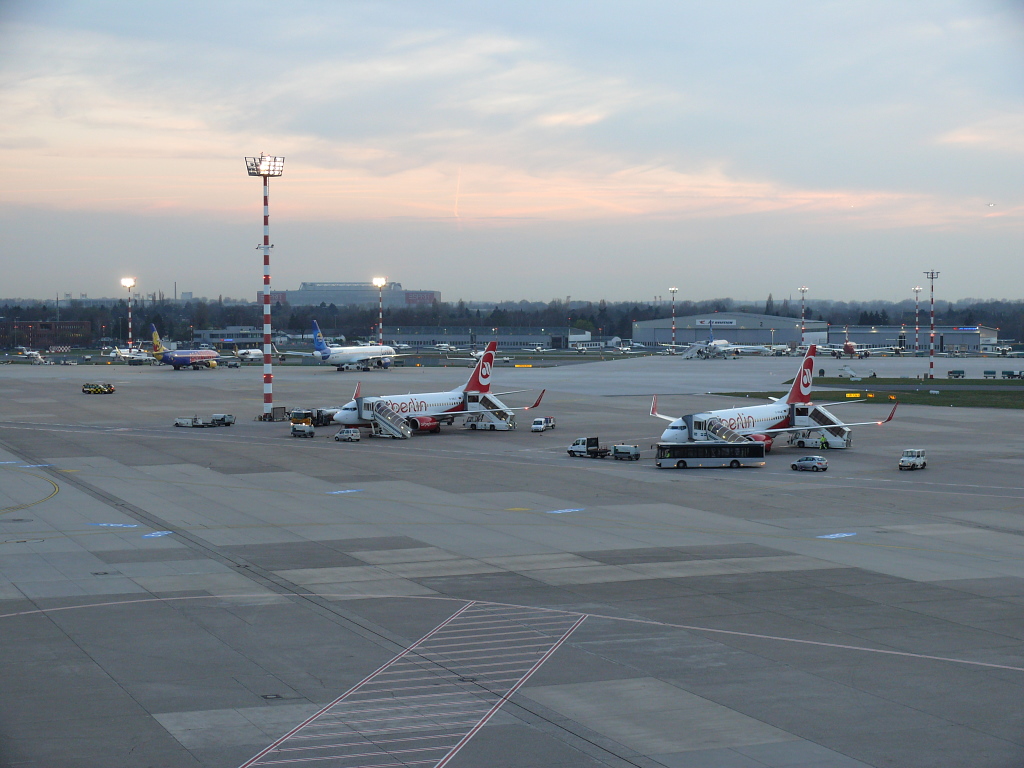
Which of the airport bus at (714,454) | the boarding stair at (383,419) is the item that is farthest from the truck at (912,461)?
the boarding stair at (383,419)

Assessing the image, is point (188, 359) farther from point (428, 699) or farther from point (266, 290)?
point (428, 699)

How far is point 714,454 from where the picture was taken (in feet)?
193

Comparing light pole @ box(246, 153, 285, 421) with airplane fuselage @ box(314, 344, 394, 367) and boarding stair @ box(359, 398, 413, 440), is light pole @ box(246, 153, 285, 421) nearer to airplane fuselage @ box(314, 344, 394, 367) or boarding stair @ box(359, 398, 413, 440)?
boarding stair @ box(359, 398, 413, 440)

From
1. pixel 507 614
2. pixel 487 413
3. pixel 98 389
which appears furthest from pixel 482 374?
pixel 98 389

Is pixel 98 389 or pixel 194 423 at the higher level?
pixel 98 389

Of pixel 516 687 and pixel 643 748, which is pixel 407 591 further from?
pixel 643 748

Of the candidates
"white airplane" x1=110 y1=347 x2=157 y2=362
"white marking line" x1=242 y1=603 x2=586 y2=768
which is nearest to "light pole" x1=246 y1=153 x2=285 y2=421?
"white marking line" x1=242 y1=603 x2=586 y2=768

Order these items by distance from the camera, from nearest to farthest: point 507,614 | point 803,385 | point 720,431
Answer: point 507,614
point 720,431
point 803,385

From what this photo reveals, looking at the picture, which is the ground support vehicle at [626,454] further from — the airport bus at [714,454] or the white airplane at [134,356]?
the white airplane at [134,356]

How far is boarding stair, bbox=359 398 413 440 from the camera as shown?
73.2 m

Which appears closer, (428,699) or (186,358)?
(428,699)

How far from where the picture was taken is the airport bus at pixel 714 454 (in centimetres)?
5897

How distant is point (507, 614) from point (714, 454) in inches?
1312

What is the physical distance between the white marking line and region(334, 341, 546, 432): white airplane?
47911mm
